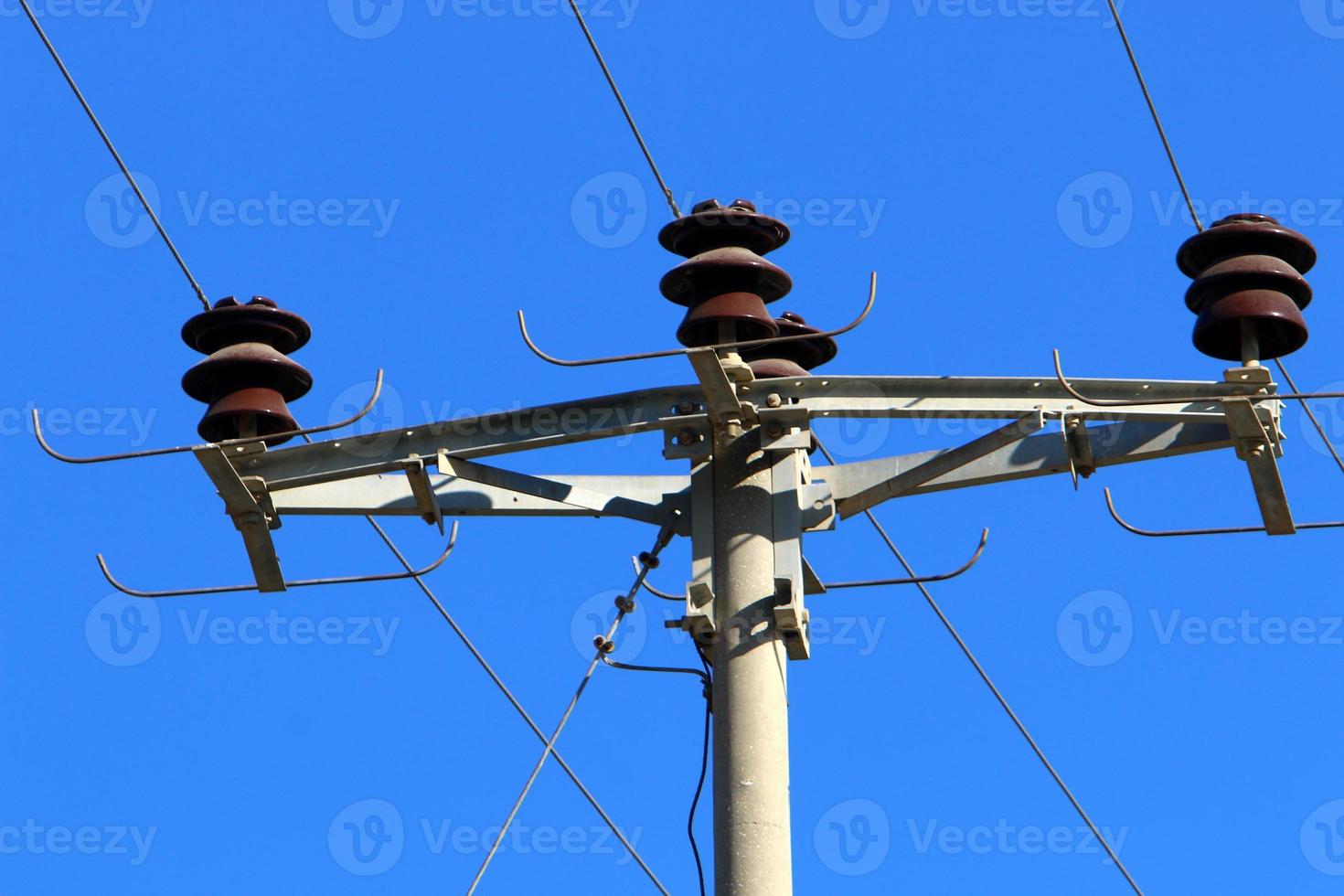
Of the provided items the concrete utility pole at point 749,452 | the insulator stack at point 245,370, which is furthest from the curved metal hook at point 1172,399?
the insulator stack at point 245,370

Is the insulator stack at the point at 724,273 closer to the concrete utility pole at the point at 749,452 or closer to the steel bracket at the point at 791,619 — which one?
the concrete utility pole at the point at 749,452

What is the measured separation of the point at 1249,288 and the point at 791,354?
2298mm

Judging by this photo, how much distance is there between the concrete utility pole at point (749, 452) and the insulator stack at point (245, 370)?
18mm

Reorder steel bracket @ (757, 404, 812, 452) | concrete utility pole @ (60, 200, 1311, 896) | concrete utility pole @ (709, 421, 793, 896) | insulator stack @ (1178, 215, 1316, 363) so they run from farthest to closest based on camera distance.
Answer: insulator stack @ (1178, 215, 1316, 363) → steel bracket @ (757, 404, 812, 452) → concrete utility pole @ (60, 200, 1311, 896) → concrete utility pole @ (709, 421, 793, 896)

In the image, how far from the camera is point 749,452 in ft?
31.7

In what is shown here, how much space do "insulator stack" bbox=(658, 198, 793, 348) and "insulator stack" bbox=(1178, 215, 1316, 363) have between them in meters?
1.59

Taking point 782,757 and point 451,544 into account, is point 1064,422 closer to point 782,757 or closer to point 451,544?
point 782,757

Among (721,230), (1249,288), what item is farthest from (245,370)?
(1249,288)

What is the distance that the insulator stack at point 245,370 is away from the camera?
1034 cm

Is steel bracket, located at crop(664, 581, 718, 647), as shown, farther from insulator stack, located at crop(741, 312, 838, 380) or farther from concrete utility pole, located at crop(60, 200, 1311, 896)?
insulator stack, located at crop(741, 312, 838, 380)

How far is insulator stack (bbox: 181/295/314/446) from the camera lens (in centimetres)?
1034

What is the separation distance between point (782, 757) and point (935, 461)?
1.31 metres

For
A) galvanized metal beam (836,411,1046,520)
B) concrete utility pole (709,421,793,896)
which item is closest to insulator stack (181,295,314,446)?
concrete utility pole (709,421,793,896)

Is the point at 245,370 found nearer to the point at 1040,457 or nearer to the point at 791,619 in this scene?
the point at 791,619
